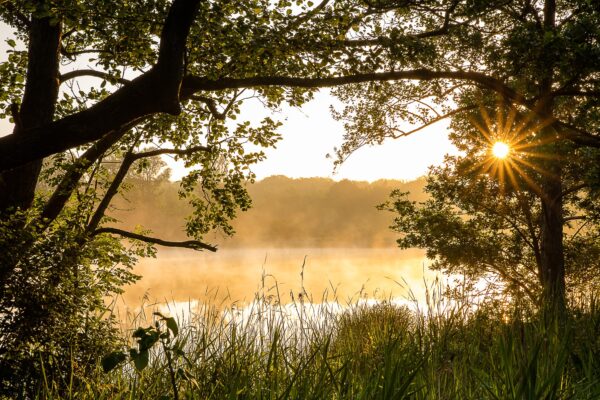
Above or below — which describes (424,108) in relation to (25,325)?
above

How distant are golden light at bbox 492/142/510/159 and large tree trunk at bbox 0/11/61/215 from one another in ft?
32.2

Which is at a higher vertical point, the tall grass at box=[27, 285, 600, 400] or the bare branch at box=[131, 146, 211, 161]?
the bare branch at box=[131, 146, 211, 161]

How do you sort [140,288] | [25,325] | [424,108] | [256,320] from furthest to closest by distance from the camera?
[140,288] → [424,108] → [25,325] → [256,320]

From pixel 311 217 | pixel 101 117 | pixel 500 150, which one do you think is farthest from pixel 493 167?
pixel 311 217

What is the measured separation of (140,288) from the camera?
3222 cm

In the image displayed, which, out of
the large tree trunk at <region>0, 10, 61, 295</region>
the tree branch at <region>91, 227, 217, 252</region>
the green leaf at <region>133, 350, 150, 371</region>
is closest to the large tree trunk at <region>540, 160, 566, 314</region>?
the tree branch at <region>91, 227, 217, 252</region>

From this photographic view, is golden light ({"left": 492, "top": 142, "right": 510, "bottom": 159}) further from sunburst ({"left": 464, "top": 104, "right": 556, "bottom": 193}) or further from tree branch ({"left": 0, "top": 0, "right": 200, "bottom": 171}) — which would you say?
tree branch ({"left": 0, "top": 0, "right": 200, "bottom": 171})

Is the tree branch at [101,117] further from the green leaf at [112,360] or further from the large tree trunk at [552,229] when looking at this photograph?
the large tree trunk at [552,229]

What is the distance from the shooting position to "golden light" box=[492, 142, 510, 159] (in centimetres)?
1227

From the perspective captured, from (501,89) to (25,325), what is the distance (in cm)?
645

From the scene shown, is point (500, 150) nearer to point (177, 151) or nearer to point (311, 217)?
point (177, 151)

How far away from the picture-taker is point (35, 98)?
303 inches

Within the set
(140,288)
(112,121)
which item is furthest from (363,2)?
(140,288)

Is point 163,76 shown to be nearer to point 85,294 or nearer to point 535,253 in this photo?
point 85,294
